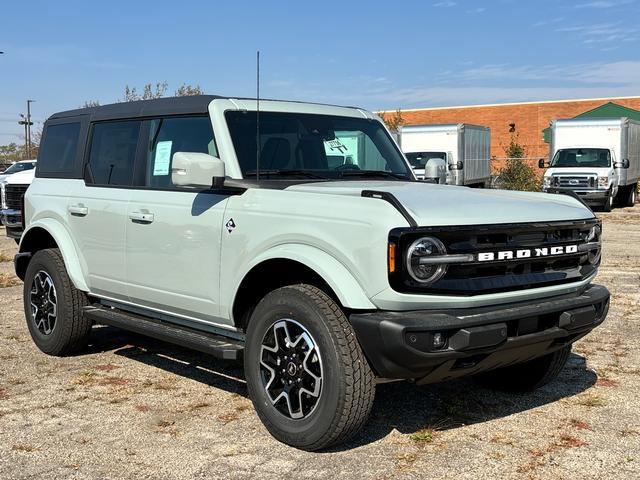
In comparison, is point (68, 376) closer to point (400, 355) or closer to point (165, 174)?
point (165, 174)

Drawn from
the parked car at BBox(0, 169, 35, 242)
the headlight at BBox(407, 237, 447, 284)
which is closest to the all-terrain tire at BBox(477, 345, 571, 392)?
the headlight at BBox(407, 237, 447, 284)

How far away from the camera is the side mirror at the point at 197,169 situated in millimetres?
4691

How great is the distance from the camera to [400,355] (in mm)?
3896

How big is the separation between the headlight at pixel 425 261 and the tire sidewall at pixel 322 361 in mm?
545

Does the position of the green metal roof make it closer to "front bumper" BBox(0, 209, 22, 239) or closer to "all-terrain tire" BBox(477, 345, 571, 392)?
"front bumper" BBox(0, 209, 22, 239)

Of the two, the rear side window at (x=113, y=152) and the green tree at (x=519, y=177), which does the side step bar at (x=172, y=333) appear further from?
the green tree at (x=519, y=177)

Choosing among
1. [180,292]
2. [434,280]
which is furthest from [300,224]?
[180,292]

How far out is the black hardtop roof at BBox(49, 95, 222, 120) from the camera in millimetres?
5418

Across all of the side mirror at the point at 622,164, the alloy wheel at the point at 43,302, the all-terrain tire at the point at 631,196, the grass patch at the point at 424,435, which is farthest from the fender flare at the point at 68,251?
the all-terrain tire at the point at 631,196

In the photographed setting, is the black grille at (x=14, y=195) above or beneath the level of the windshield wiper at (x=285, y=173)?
beneath

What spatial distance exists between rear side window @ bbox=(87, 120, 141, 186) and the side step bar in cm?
Answer: 95

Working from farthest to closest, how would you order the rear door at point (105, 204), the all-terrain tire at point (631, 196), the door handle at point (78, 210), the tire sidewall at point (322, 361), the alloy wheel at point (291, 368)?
the all-terrain tire at point (631, 196) → the door handle at point (78, 210) → the rear door at point (105, 204) → the alloy wheel at point (291, 368) → the tire sidewall at point (322, 361)

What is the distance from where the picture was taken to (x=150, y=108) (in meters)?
5.82

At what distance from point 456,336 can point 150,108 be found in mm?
3013
